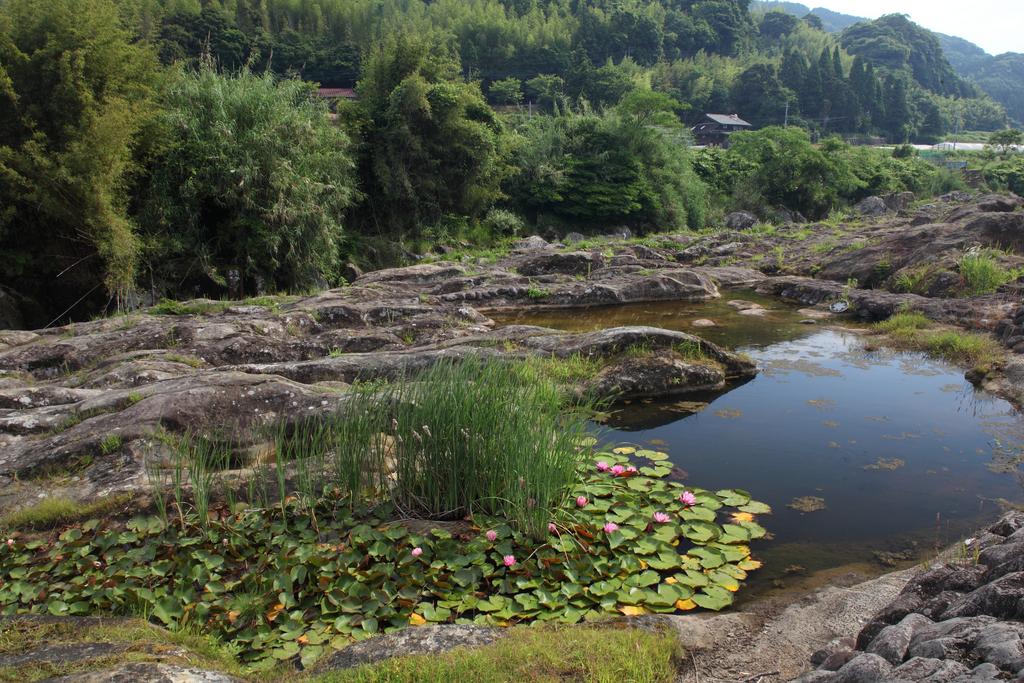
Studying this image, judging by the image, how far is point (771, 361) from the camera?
11.1 meters

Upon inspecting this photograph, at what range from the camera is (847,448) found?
7.55 metres

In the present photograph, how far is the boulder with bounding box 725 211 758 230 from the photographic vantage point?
29.8 meters

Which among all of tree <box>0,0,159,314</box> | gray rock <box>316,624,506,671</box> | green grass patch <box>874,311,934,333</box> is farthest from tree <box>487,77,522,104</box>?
gray rock <box>316,624,506,671</box>

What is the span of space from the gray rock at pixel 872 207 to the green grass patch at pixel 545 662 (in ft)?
106

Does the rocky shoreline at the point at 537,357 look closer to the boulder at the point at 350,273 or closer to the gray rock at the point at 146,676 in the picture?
the gray rock at the point at 146,676

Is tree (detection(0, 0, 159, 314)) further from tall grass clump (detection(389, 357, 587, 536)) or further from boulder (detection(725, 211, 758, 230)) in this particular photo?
boulder (detection(725, 211, 758, 230))

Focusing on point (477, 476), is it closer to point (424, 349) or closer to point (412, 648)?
point (412, 648)

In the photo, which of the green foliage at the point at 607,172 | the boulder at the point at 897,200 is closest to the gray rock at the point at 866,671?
the green foliage at the point at 607,172

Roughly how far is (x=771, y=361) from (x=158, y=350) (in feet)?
30.0

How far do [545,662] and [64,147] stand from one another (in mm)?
13981

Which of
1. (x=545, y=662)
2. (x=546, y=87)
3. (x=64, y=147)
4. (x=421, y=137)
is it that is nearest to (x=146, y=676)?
(x=545, y=662)

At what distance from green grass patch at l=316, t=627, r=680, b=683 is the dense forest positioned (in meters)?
12.9

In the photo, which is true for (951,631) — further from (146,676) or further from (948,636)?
(146,676)

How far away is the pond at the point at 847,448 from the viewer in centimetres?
564
